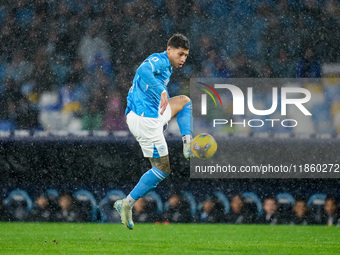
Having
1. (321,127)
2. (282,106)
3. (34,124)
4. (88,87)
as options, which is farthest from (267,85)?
(34,124)

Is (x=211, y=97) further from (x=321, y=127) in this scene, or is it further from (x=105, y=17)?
(x=105, y=17)

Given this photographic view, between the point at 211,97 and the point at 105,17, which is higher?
the point at 105,17

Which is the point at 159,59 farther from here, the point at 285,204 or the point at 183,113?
the point at 285,204

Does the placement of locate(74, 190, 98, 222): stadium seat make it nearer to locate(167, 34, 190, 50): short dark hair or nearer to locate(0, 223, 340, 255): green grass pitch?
locate(0, 223, 340, 255): green grass pitch

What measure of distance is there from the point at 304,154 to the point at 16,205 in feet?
13.6

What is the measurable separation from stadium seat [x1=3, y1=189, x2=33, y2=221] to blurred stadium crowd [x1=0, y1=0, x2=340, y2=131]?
131 cm

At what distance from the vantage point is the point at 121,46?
1230 centimetres

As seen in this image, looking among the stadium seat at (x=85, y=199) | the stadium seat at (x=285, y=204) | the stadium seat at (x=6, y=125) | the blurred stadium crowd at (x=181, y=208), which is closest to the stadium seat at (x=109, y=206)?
the blurred stadium crowd at (x=181, y=208)

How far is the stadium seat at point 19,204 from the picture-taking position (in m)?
10.1

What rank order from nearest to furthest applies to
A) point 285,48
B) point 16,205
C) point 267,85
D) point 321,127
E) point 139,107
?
point 139,107, point 16,205, point 321,127, point 267,85, point 285,48

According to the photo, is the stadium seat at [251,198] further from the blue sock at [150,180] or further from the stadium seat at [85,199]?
the blue sock at [150,180]

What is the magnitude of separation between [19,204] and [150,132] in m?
3.88

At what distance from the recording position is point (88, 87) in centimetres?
1176

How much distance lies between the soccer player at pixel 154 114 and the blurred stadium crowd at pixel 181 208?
307 cm
